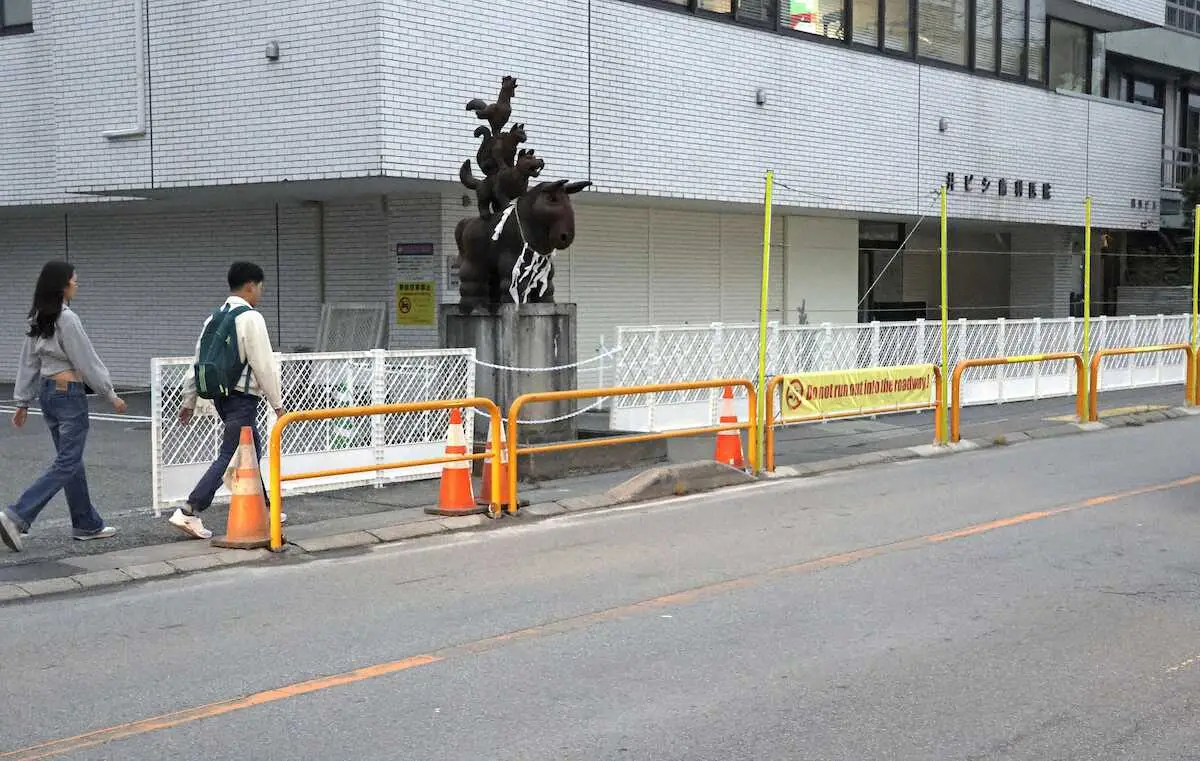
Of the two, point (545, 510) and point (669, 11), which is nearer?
point (545, 510)

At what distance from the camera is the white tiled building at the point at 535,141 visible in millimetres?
17547

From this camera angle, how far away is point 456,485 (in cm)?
1130

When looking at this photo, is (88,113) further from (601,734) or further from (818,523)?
(601,734)

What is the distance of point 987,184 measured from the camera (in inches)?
1047

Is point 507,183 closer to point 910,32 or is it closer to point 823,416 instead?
point 823,416

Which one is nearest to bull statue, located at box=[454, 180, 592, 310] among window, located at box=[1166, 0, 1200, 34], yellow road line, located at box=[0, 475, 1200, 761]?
yellow road line, located at box=[0, 475, 1200, 761]

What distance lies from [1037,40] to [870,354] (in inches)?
472

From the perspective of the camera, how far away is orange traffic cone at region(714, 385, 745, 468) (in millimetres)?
13617

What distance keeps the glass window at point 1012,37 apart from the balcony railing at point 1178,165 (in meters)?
8.12

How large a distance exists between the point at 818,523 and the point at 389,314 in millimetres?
10260

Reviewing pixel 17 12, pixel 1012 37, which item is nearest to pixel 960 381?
pixel 1012 37

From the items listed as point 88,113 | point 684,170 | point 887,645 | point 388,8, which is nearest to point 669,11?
point 684,170

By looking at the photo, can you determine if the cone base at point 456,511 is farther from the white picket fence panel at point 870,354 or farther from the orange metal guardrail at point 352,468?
the white picket fence panel at point 870,354

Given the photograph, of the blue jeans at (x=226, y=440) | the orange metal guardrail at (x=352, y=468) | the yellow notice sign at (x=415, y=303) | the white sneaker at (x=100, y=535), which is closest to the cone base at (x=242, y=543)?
the orange metal guardrail at (x=352, y=468)
